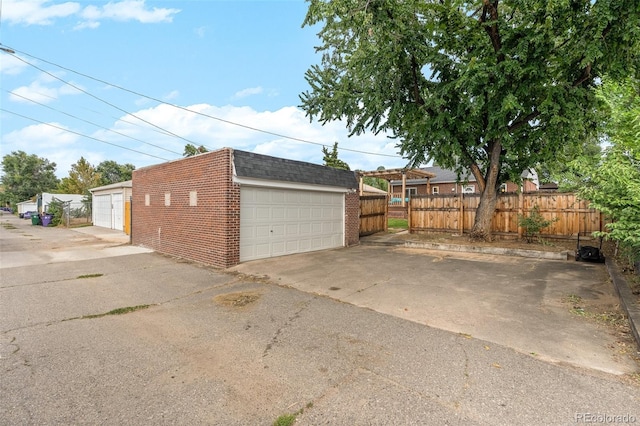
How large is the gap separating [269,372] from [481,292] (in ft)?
13.7

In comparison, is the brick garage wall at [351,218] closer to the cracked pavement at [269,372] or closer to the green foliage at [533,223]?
the green foliage at [533,223]

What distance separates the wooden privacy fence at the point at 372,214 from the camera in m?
13.7

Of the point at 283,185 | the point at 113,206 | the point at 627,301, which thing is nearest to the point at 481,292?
the point at 627,301

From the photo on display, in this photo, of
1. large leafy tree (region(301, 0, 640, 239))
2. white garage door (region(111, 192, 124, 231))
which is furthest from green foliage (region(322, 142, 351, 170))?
white garage door (region(111, 192, 124, 231))

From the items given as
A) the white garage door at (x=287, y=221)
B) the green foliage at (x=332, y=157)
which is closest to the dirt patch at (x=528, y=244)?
the white garage door at (x=287, y=221)

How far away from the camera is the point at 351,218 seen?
1155 centimetres

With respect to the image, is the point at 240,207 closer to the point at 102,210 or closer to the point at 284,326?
the point at 284,326

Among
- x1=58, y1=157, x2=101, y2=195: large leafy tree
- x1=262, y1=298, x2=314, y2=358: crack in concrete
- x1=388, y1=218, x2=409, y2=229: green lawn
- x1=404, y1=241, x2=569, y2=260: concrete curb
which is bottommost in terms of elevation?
x1=262, y1=298, x2=314, y2=358: crack in concrete

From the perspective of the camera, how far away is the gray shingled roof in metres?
7.82

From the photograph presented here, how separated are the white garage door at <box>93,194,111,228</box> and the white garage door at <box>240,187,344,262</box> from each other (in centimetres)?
1675

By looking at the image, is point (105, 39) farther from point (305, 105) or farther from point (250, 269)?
point (250, 269)

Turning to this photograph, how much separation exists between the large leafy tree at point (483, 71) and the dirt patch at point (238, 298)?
631 centimetres

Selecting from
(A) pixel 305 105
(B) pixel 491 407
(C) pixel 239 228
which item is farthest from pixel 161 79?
(B) pixel 491 407

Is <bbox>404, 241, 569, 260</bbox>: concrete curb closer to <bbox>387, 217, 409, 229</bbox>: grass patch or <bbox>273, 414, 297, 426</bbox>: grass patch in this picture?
<bbox>387, 217, 409, 229</bbox>: grass patch
